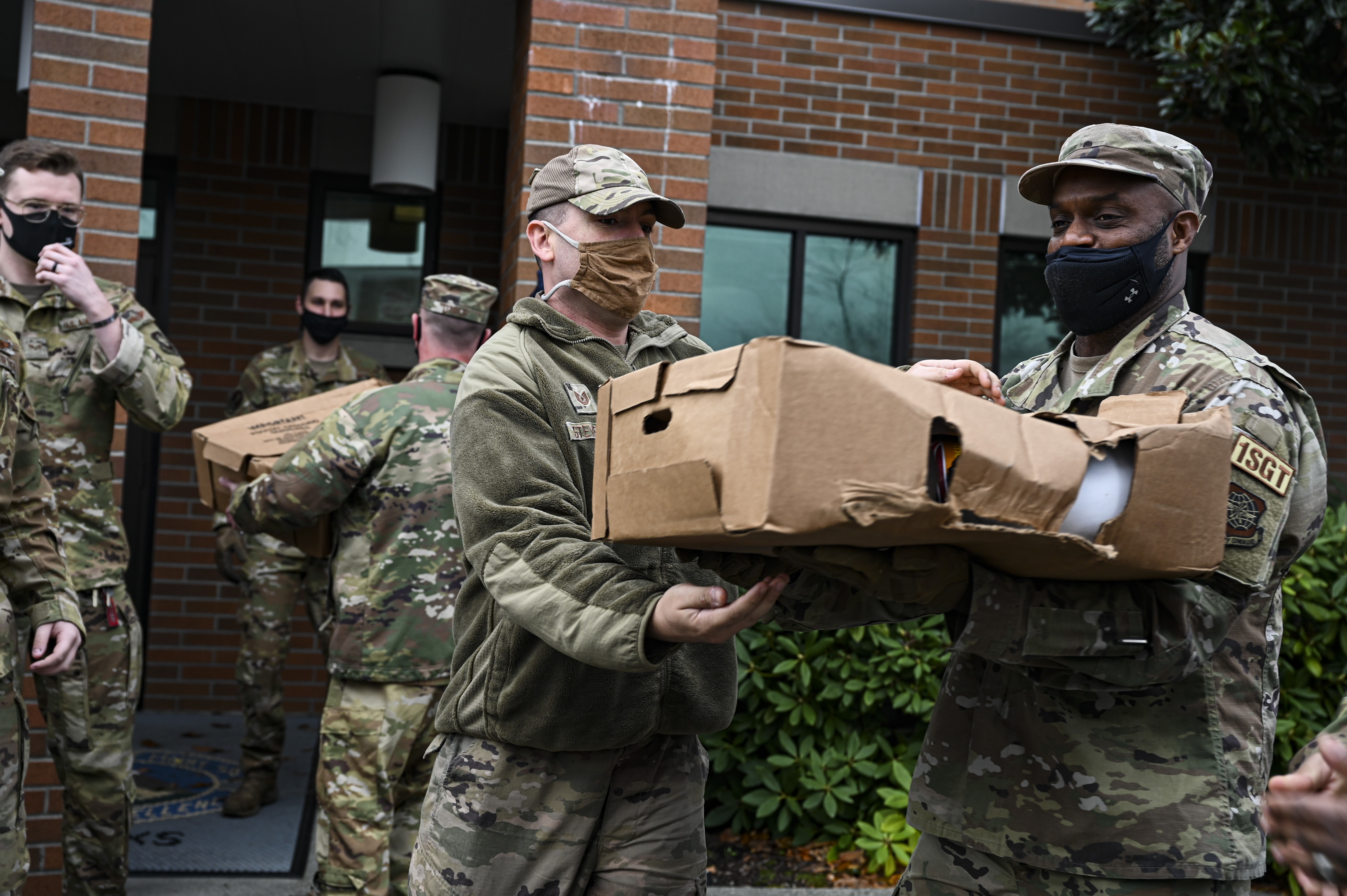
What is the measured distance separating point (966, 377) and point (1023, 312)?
4955 mm

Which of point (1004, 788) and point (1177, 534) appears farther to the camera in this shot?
point (1004, 788)

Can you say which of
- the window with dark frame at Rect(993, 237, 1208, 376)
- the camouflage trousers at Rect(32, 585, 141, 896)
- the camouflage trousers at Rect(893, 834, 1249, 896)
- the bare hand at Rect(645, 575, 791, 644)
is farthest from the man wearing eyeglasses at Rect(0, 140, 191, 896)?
the window with dark frame at Rect(993, 237, 1208, 376)

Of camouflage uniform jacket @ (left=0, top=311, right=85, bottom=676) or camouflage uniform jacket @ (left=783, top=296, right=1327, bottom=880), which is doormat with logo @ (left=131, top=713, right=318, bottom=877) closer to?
camouflage uniform jacket @ (left=0, top=311, right=85, bottom=676)

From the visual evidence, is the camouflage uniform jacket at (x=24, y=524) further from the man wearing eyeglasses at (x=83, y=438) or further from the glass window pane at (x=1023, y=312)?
the glass window pane at (x=1023, y=312)

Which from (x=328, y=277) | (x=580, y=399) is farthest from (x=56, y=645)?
(x=328, y=277)

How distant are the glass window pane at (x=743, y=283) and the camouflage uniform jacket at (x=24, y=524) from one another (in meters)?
3.82

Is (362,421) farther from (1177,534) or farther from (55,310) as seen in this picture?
(1177,534)

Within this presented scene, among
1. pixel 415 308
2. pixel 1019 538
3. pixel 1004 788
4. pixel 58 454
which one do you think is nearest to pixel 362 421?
pixel 58 454

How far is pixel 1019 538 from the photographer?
1.51 m

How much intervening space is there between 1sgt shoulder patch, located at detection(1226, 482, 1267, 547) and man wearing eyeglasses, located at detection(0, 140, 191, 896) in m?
3.39

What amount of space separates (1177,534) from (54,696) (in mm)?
3529

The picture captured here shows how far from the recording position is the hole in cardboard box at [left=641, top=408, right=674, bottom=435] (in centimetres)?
173

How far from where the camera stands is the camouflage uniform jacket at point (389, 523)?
3.61m

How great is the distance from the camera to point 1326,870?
4.72 feet
